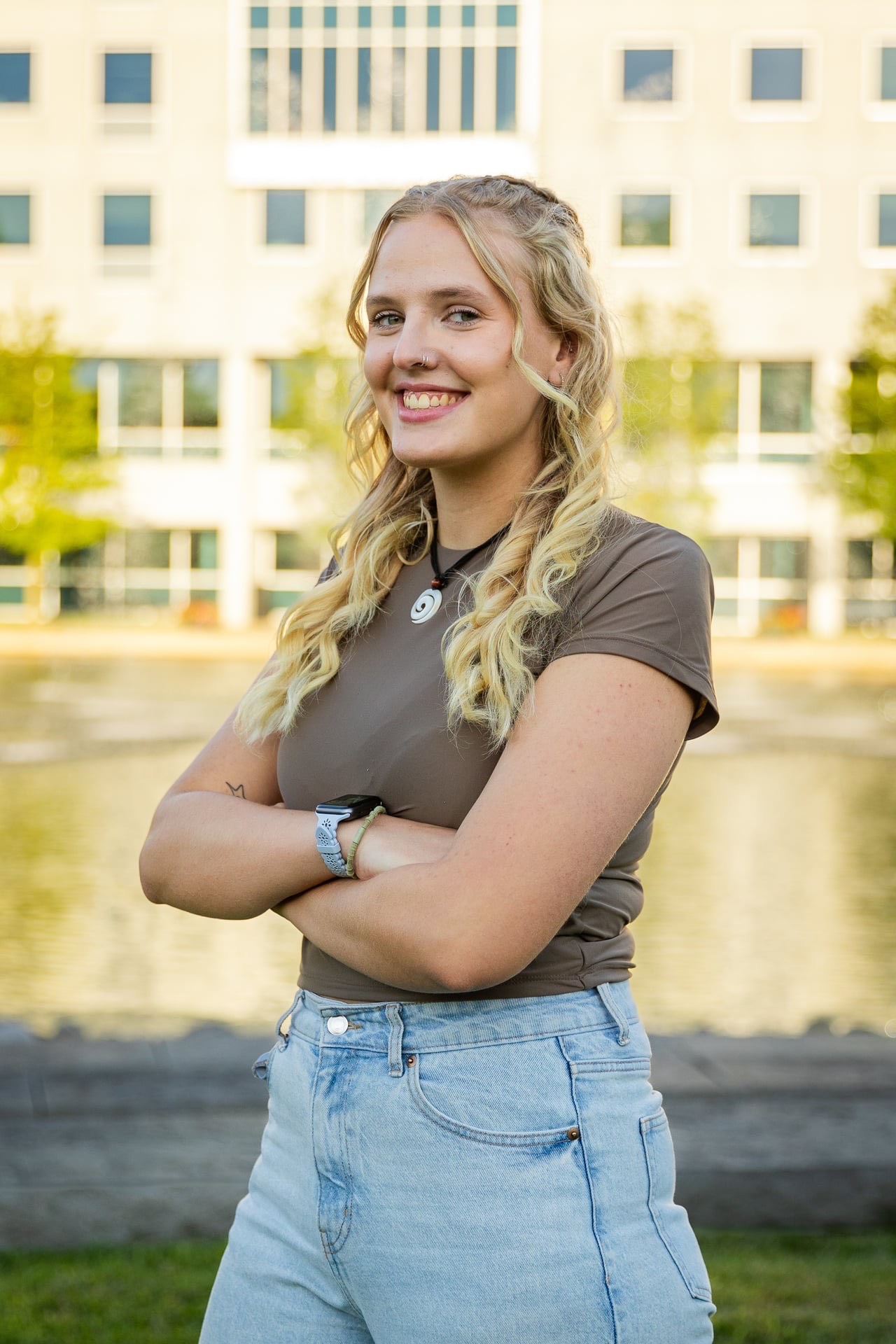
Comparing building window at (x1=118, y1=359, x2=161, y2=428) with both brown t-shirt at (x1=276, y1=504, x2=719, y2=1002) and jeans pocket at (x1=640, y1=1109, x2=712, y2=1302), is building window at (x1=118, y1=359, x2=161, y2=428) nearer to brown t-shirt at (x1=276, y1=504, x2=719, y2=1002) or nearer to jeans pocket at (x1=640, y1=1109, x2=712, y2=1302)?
brown t-shirt at (x1=276, y1=504, x2=719, y2=1002)

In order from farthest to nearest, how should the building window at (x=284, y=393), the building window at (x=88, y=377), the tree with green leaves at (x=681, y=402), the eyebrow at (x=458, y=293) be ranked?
1. the building window at (x=88, y=377)
2. the building window at (x=284, y=393)
3. the tree with green leaves at (x=681, y=402)
4. the eyebrow at (x=458, y=293)

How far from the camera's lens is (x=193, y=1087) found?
5145mm

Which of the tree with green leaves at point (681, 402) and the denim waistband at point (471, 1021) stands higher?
the tree with green leaves at point (681, 402)

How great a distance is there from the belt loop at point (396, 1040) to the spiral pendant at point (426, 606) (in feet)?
1.74

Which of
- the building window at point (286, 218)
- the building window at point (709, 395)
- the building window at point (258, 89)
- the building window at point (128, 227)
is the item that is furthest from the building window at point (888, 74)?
the building window at point (128, 227)

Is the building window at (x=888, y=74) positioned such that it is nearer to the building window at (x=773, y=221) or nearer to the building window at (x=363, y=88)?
the building window at (x=773, y=221)

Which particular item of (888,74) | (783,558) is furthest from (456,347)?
(888,74)

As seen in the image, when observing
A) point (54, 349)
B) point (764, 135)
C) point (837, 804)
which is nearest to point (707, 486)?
point (764, 135)

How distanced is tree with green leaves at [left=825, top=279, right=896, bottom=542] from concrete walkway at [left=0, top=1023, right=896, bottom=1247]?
34280 millimetres

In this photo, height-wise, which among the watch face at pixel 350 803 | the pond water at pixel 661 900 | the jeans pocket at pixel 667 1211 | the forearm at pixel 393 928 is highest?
the watch face at pixel 350 803

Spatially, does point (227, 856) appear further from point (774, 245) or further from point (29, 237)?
point (29, 237)

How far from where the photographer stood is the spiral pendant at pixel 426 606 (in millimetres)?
2223

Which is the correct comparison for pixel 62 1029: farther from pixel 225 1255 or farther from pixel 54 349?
pixel 54 349

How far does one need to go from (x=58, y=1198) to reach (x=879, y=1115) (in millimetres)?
2406
